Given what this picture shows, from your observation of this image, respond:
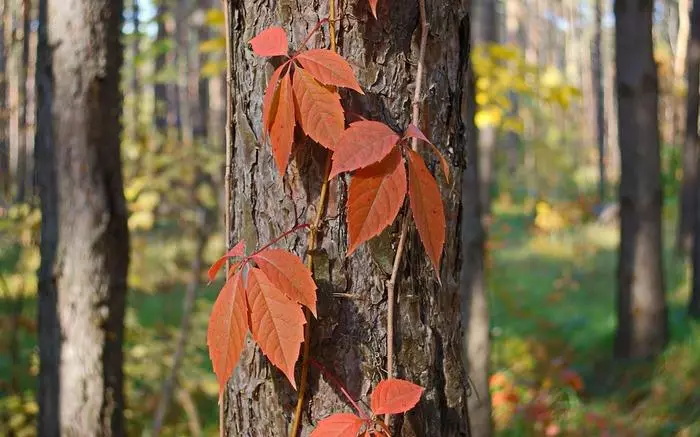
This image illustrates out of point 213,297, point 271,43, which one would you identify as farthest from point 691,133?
point 271,43

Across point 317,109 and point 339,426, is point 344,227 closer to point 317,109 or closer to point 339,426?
point 317,109

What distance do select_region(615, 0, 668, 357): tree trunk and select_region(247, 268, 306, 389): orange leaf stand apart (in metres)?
4.83

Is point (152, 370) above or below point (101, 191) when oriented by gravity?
below

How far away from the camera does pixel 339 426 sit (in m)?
0.93

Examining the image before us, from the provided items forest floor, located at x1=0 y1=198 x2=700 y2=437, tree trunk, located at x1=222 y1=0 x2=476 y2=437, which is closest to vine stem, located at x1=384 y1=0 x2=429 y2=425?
tree trunk, located at x1=222 y1=0 x2=476 y2=437

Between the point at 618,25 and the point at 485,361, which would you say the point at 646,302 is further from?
the point at 485,361

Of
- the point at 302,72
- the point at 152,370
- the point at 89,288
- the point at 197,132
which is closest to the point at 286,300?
the point at 302,72

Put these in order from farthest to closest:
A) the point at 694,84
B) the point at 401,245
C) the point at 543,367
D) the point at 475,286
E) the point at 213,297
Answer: the point at 694,84 < the point at 213,297 < the point at 543,367 < the point at 475,286 < the point at 401,245

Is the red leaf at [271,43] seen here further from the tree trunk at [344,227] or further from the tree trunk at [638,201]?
the tree trunk at [638,201]

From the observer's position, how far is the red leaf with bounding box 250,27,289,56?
36.6 inches

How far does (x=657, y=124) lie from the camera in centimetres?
514

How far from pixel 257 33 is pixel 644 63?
466 centimetres

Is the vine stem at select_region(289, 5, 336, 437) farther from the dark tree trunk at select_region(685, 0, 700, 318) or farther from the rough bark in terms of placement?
the dark tree trunk at select_region(685, 0, 700, 318)

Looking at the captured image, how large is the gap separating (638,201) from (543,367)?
63.3 inches
